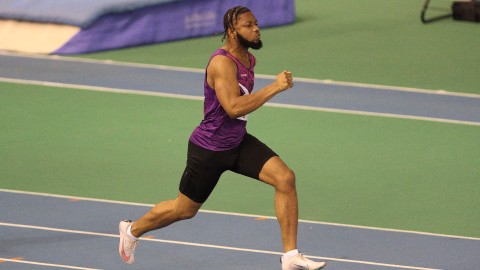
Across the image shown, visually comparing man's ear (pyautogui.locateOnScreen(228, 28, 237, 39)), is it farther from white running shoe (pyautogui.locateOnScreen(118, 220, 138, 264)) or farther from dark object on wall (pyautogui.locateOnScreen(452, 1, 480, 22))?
dark object on wall (pyautogui.locateOnScreen(452, 1, 480, 22))

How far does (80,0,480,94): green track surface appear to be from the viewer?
17422mm

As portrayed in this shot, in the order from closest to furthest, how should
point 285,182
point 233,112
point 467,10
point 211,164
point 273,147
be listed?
point 233,112, point 285,182, point 211,164, point 273,147, point 467,10

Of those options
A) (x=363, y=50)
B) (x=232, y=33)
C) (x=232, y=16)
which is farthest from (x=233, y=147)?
(x=363, y=50)

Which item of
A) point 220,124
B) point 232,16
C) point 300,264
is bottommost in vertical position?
point 300,264

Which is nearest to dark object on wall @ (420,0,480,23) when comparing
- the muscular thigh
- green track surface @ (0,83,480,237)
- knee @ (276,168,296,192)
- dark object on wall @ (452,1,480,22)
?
dark object on wall @ (452,1,480,22)

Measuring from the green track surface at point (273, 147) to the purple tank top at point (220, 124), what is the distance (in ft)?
7.00

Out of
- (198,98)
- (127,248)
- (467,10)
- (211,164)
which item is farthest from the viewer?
(467,10)

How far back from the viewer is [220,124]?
29.9 feet

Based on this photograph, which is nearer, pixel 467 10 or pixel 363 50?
pixel 363 50

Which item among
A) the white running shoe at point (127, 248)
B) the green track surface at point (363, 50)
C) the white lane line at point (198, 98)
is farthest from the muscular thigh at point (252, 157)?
the green track surface at point (363, 50)

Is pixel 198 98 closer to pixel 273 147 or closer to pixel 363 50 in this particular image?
pixel 273 147

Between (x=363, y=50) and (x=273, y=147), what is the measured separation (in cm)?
598

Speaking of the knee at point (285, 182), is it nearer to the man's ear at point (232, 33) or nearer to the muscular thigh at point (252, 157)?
the muscular thigh at point (252, 157)

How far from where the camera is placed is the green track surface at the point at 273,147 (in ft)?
37.7
